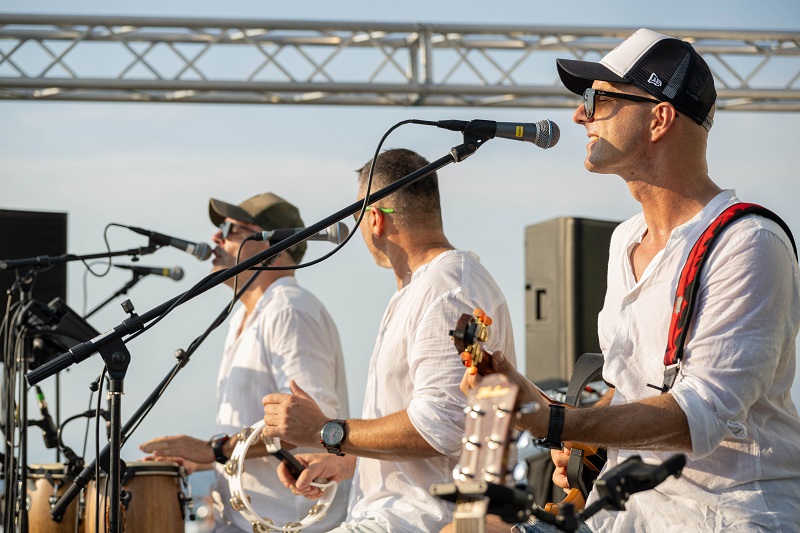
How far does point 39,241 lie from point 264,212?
1596mm

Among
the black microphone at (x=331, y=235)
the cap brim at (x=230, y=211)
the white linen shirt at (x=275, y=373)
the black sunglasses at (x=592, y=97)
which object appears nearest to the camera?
the black sunglasses at (x=592, y=97)

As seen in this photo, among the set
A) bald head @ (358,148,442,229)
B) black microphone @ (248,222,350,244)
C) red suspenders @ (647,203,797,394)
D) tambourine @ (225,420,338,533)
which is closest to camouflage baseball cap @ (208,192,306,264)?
bald head @ (358,148,442,229)

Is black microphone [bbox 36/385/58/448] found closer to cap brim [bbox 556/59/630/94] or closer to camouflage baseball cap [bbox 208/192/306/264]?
camouflage baseball cap [bbox 208/192/306/264]

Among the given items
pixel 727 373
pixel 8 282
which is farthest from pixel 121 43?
pixel 727 373

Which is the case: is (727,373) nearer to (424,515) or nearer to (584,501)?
(584,501)

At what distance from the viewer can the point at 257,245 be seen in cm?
548

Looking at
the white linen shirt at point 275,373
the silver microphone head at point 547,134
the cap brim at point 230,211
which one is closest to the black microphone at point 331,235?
the silver microphone head at point 547,134

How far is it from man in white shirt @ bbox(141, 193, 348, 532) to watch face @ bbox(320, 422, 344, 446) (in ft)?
3.16

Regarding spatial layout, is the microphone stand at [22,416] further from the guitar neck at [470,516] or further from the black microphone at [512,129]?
the guitar neck at [470,516]

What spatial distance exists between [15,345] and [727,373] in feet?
10.9

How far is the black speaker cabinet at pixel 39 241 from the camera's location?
6.25m

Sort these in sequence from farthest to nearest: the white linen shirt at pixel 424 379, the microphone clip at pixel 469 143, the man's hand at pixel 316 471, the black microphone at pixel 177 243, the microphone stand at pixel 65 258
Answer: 1. the black microphone at pixel 177 243
2. the microphone stand at pixel 65 258
3. the man's hand at pixel 316 471
4. the white linen shirt at pixel 424 379
5. the microphone clip at pixel 469 143

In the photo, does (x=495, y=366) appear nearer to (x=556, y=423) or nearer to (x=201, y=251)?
(x=556, y=423)

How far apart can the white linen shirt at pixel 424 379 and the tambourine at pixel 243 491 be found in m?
0.31
